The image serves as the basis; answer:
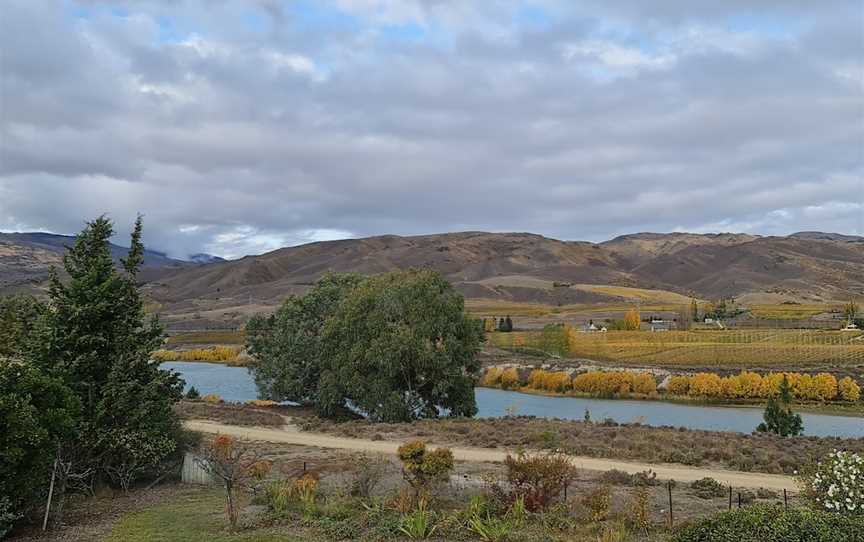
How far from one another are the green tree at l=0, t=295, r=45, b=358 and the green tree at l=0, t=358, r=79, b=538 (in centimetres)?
393

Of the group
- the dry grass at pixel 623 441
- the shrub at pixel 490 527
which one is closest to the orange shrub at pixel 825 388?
the dry grass at pixel 623 441

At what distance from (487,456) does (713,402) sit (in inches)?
1894

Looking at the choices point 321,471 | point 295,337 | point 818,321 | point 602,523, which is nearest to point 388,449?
point 321,471

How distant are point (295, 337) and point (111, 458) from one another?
25229mm

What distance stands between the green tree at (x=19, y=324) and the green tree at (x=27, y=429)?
3.93 metres

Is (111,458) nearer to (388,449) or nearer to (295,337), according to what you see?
(388,449)

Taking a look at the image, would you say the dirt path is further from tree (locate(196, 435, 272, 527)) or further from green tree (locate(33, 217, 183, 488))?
green tree (locate(33, 217, 183, 488))

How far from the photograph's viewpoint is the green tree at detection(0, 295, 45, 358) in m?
17.7

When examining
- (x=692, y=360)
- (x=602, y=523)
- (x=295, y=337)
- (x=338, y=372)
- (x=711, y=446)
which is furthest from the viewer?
(x=692, y=360)

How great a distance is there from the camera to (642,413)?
56562 millimetres

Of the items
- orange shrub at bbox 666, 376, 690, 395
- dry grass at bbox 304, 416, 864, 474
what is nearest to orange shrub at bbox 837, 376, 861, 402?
orange shrub at bbox 666, 376, 690, 395

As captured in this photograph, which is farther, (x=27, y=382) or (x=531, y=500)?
(x=531, y=500)

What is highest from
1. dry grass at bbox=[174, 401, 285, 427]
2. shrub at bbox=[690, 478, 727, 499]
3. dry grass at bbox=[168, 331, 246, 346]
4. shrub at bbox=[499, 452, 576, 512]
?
shrub at bbox=[499, 452, 576, 512]

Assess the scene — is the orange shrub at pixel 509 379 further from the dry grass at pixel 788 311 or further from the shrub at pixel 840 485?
the dry grass at pixel 788 311
